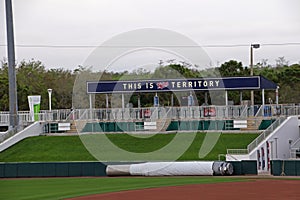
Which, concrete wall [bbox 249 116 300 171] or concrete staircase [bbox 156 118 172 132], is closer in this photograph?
concrete wall [bbox 249 116 300 171]

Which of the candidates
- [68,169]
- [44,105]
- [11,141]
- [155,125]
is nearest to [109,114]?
[155,125]

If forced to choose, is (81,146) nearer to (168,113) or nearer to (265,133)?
(168,113)

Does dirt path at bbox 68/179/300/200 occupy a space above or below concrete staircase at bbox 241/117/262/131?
below

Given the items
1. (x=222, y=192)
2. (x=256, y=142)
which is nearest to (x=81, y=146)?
(x=256, y=142)

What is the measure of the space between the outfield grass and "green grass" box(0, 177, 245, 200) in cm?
762

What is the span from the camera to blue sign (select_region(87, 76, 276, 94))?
59312 millimetres

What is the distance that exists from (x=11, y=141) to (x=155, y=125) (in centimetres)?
1232

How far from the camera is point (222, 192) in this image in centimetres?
3509

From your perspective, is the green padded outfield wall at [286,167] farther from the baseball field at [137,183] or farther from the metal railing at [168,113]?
the metal railing at [168,113]

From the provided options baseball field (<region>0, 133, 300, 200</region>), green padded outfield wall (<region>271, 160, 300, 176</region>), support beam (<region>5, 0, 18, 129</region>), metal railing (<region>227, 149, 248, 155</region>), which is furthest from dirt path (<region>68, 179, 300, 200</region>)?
support beam (<region>5, 0, 18, 129</region>)

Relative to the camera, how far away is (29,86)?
92.9 metres

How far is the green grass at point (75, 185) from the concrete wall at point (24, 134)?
13.0m

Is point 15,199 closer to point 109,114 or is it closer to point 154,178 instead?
point 154,178

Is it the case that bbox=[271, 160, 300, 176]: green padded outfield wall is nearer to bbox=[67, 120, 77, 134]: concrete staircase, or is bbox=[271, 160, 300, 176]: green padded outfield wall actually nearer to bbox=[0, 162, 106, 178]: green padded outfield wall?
bbox=[0, 162, 106, 178]: green padded outfield wall
